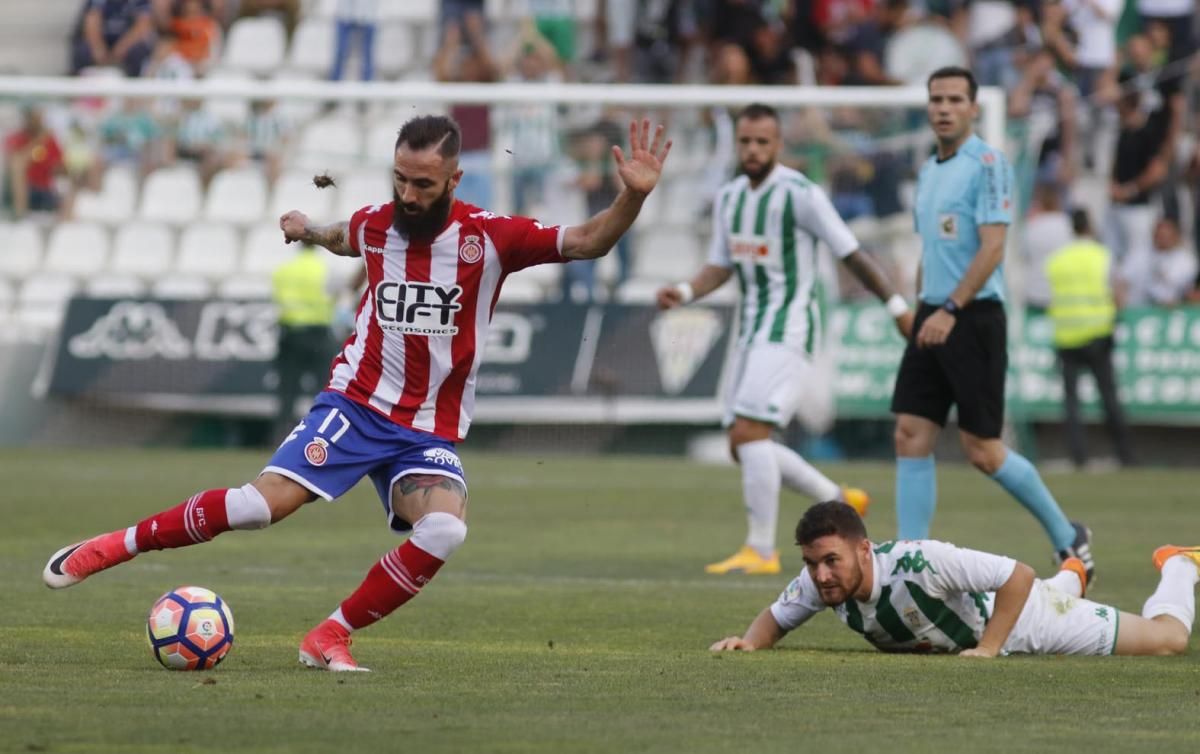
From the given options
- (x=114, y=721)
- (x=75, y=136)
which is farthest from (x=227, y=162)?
(x=114, y=721)

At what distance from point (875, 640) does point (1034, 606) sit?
1.89 feet

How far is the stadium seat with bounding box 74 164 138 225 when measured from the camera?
21.3 meters

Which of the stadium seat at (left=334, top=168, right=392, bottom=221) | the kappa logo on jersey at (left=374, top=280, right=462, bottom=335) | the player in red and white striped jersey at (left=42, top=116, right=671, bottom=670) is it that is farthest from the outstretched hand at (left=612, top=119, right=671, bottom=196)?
the stadium seat at (left=334, top=168, right=392, bottom=221)

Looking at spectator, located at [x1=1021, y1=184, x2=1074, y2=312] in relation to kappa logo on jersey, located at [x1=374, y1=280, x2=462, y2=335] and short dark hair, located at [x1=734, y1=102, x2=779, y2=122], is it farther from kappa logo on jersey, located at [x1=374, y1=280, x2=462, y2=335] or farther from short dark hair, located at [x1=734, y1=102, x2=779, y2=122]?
kappa logo on jersey, located at [x1=374, y1=280, x2=462, y2=335]

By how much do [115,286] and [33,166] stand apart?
153 cm

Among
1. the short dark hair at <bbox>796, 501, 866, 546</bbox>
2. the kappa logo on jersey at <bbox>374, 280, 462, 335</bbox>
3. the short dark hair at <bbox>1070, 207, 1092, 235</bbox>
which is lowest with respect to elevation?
the short dark hair at <bbox>796, 501, 866, 546</bbox>

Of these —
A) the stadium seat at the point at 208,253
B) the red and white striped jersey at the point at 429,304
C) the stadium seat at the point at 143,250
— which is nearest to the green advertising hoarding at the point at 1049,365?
the stadium seat at the point at 208,253

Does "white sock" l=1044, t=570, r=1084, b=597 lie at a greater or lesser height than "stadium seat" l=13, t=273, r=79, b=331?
lesser

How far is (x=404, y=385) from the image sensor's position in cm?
692

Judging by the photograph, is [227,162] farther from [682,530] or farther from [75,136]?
[682,530]

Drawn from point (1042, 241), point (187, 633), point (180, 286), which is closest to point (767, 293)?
point (187, 633)

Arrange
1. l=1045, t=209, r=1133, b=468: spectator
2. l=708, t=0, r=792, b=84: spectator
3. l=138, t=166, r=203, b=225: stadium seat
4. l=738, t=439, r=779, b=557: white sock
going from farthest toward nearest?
l=708, t=0, r=792, b=84: spectator < l=138, t=166, r=203, b=225: stadium seat < l=1045, t=209, r=1133, b=468: spectator < l=738, t=439, r=779, b=557: white sock

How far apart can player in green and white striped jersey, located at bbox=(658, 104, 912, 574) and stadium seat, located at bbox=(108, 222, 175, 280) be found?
1135 cm

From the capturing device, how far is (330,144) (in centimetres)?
2109
